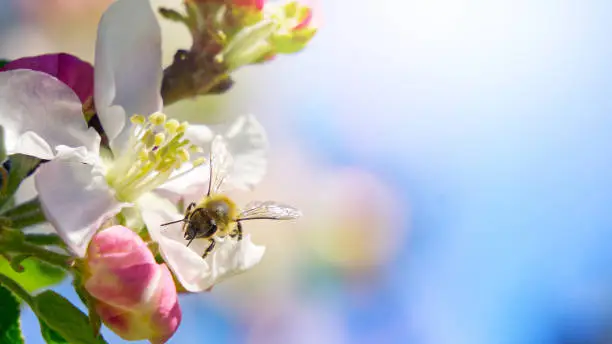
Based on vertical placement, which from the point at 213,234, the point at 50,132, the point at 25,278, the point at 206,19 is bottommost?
the point at 25,278

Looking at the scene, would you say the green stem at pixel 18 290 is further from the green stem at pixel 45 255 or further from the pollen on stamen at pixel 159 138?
the pollen on stamen at pixel 159 138

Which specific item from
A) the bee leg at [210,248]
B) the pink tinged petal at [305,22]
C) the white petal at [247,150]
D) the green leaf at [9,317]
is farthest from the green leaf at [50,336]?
Result: the pink tinged petal at [305,22]

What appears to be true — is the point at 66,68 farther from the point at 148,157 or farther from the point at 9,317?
the point at 9,317

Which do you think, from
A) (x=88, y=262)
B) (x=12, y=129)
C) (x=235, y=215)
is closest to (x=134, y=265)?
(x=88, y=262)

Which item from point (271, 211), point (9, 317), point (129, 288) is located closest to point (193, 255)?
point (129, 288)

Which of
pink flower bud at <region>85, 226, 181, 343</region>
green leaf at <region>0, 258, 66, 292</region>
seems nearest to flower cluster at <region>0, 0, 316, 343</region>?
pink flower bud at <region>85, 226, 181, 343</region>

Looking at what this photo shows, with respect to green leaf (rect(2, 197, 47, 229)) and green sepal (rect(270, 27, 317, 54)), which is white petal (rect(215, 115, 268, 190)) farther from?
green leaf (rect(2, 197, 47, 229))

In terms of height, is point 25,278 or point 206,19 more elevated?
point 206,19

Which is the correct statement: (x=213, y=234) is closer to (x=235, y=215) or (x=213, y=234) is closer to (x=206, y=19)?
(x=235, y=215)
